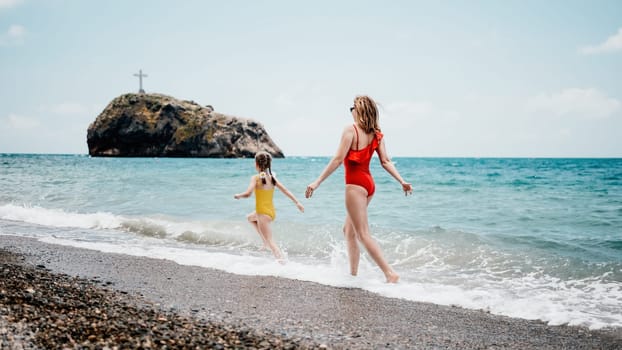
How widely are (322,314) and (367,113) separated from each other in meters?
2.45

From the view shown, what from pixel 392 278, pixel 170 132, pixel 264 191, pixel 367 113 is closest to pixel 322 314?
pixel 392 278

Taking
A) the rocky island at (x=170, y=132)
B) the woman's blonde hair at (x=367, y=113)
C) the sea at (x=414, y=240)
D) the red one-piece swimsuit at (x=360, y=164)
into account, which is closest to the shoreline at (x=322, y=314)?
the sea at (x=414, y=240)

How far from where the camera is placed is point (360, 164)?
572 centimetres

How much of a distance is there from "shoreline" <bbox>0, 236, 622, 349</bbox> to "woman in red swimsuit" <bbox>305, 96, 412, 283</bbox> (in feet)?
2.72

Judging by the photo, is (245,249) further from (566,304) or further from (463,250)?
(566,304)

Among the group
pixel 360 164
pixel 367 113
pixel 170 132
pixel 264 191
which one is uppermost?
pixel 170 132

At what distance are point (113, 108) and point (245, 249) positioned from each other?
95.5 m

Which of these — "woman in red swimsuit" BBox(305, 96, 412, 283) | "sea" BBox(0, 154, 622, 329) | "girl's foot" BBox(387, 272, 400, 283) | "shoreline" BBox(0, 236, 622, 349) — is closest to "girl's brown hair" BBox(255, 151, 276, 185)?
"sea" BBox(0, 154, 622, 329)

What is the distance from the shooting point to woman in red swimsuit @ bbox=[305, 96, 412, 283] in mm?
5625

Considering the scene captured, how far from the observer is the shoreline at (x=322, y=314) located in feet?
12.5

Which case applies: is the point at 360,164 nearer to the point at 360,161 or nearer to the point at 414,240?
the point at 360,161

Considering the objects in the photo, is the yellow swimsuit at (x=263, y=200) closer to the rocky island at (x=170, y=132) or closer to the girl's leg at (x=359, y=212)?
the girl's leg at (x=359, y=212)

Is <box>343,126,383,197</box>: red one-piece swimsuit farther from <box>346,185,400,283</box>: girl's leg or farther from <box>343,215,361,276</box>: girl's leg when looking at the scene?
<box>343,215,361,276</box>: girl's leg

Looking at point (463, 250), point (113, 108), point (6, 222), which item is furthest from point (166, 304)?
point (113, 108)
